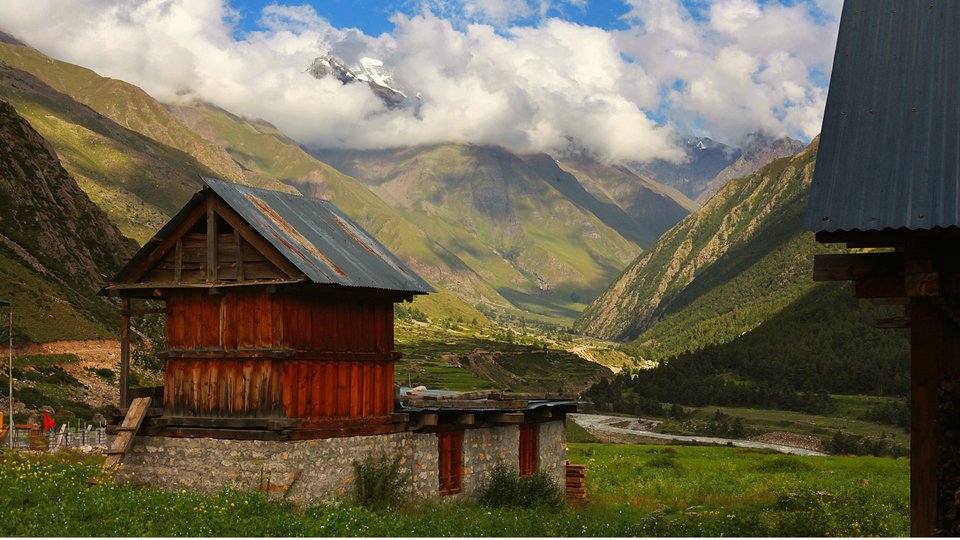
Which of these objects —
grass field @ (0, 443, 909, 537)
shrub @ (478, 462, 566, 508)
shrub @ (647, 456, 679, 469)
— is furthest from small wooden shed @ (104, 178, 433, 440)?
shrub @ (647, 456, 679, 469)

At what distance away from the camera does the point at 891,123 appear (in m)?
13.2

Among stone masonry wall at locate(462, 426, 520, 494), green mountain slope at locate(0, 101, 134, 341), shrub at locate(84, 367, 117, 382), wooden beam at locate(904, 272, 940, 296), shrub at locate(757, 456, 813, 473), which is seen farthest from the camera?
green mountain slope at locate(0, 101, 134, 341)

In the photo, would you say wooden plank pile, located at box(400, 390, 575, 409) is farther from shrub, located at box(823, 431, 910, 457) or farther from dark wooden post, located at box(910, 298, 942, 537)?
shrub, located at box(823, 431, 910, 457)

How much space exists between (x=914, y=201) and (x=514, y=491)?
17717 mm

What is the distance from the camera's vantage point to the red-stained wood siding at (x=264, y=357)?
2233 centimetres

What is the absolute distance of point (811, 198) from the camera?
1281cm

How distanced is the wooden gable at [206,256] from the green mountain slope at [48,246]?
4912cm

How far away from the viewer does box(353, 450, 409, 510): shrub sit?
23469mm

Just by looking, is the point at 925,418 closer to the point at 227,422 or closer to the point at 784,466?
the point at 227,422

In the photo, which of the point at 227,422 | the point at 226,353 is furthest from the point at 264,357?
the point at 227,422

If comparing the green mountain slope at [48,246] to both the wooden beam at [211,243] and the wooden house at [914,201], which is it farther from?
the wooden house at [914,201]

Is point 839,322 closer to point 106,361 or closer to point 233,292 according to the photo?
point 106,361

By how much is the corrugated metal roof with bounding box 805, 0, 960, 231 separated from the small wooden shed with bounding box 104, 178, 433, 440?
11.8 metres

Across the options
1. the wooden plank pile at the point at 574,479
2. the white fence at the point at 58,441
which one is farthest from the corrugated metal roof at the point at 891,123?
the white fence at the point at 58,441
